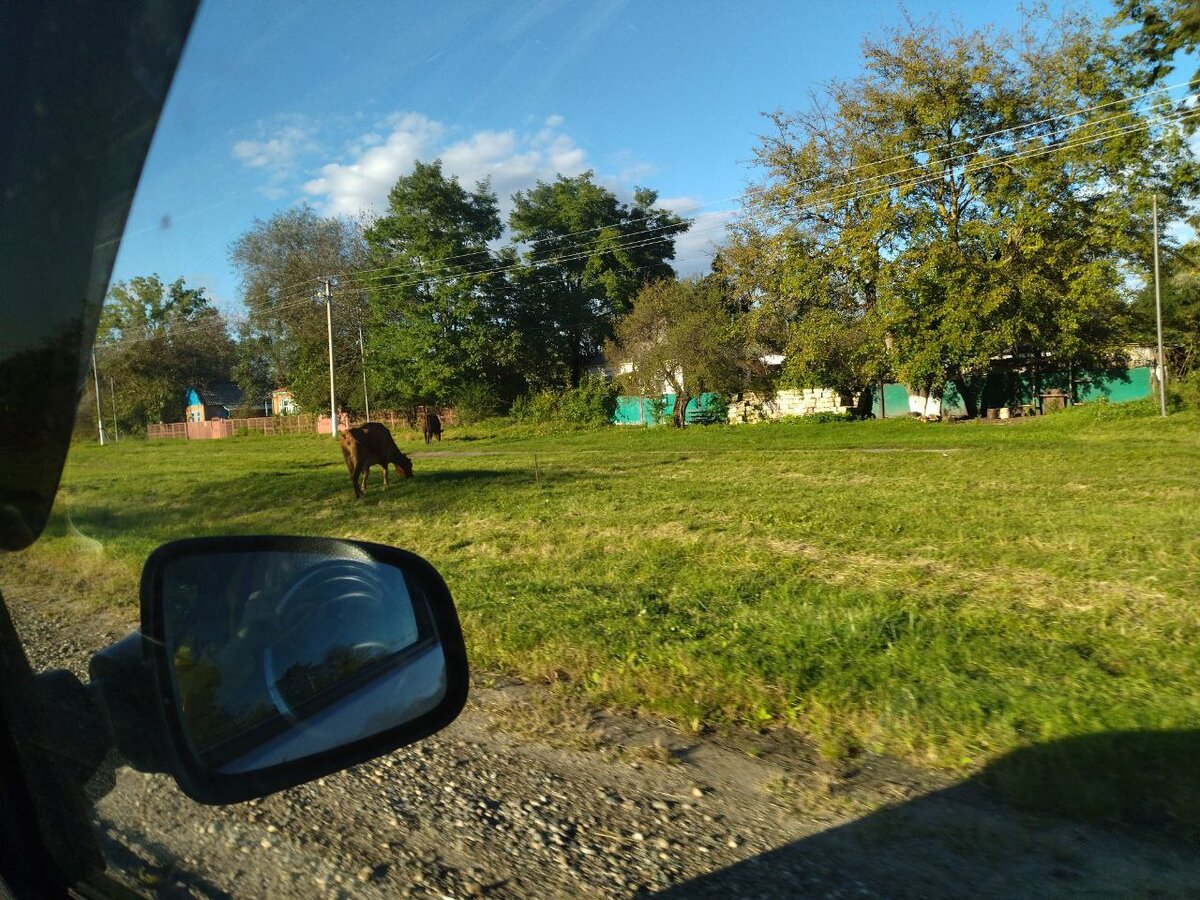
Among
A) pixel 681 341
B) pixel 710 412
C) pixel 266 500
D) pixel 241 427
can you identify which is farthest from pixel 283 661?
pixel 710 412

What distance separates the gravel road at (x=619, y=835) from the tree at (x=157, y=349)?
0.54 m

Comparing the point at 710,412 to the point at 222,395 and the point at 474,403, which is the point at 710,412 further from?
the point at 222,395

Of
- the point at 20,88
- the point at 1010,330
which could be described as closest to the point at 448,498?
the point at 20,88

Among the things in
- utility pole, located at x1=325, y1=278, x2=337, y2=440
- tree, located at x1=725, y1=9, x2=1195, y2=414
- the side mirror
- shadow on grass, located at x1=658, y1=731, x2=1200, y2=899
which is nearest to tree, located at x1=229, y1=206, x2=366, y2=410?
utility pole, located at x1=325, y1=278, x2=337, y2=440

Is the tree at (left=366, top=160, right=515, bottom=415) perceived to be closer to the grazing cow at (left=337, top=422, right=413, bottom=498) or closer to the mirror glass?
the grazing cow at (left=337, top=422, right=413, bottom=498)

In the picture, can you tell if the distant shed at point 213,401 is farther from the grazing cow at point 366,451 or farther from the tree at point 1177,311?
the tree at point 1177,311

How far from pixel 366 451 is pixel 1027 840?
697 centimetres

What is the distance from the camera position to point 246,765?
171 cm

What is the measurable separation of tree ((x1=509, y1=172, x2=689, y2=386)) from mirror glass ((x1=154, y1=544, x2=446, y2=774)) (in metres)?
9.52

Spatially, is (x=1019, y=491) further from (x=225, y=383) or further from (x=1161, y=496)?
(x=225, y=383)

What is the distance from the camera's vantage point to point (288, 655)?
180 cm

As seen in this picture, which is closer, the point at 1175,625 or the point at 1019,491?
the point at 1175,625

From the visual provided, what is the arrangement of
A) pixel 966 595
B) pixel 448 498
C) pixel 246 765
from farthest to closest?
pixel 448 498
pixel 966 595
pixel 246 765

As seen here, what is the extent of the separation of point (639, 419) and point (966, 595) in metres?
29.9
